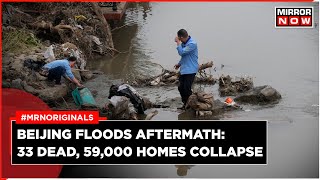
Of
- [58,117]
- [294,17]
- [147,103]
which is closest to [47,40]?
[147,103]

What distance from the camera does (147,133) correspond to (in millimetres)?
6258

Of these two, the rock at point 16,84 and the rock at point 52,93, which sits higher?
the rock at point 16,84

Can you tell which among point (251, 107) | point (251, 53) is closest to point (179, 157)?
point (251, 107)

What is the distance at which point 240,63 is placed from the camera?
39.1 ft

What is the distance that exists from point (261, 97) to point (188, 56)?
5.08 ft

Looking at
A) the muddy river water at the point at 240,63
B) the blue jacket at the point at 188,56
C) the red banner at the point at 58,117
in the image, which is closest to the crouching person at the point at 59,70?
the muddy river water at the point at 240,63

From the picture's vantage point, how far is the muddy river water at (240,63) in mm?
6911

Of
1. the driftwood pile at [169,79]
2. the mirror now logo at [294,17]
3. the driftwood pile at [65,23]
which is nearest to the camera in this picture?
the mirror now logo at [294,17]

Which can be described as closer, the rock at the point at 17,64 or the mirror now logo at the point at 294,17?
the mirror now logo at the point at 294,17

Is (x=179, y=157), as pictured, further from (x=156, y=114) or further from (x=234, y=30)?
(x=234, y=30)

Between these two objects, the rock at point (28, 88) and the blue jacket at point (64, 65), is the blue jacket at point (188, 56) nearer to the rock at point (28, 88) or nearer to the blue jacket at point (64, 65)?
the blue jacket at point (64, 65)

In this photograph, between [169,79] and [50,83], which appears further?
[169,79]

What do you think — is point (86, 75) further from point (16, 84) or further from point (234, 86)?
point (234, 86)

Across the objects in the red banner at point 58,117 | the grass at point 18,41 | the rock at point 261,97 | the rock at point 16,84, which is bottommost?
the rock at point 261,97
